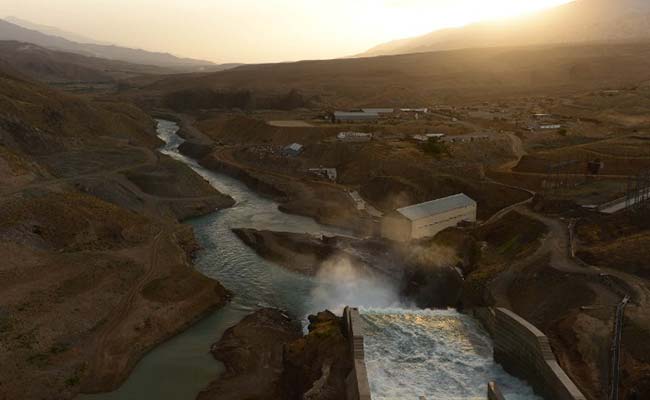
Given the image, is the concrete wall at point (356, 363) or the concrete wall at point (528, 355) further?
the concrete wall at point (356, 363)

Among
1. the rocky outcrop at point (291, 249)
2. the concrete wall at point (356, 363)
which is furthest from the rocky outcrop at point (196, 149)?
the concrete wall at point (356, 363)

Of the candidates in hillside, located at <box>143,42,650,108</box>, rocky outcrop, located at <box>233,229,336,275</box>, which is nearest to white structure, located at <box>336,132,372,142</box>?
rocky outcrop, located at <box>233,229,336,275</box>

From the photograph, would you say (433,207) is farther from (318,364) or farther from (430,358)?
(318,364)

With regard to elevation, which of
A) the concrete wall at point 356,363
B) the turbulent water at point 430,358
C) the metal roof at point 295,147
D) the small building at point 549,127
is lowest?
the turbulent water at point 430,358

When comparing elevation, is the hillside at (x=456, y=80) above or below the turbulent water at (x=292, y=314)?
above

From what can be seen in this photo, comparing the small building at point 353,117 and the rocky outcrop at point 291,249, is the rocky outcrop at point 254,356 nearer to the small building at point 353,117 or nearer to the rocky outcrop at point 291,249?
the rocky outcrop at point 291,249

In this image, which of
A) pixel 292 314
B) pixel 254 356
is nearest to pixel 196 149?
pixel 292 314

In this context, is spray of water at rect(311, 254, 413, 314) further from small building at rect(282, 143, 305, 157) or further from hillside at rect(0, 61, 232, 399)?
small building at rect(282, 143, 305, 157)
